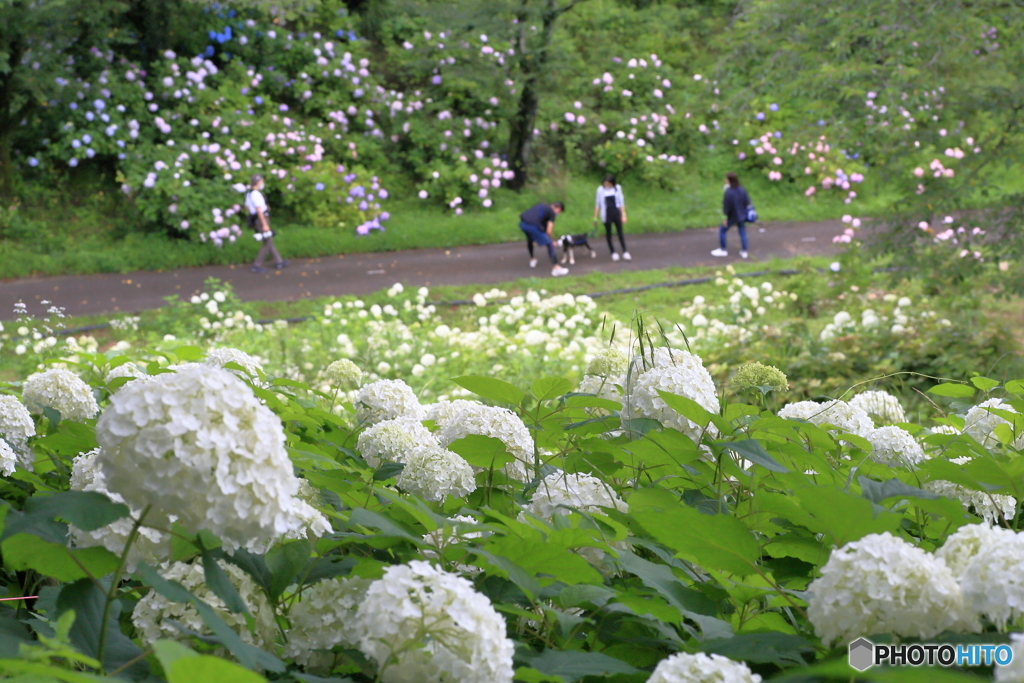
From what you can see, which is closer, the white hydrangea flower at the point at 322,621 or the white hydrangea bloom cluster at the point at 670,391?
the white hydrangea flower at the point at 322,621

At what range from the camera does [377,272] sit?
35.8 ft

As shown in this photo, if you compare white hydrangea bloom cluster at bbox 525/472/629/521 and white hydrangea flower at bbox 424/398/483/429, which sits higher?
white hydrangea flower at bbox 424/398/483/429

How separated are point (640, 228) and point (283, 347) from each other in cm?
803

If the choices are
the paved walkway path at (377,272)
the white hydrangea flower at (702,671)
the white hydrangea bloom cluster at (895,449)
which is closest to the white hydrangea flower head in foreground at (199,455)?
the white hydrangea flower at (702,671)

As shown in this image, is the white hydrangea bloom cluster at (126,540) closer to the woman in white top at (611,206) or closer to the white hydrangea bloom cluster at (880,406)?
the white hydrangea bloom cluster at (880,406)

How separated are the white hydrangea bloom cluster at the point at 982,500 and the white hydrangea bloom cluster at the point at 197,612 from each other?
1.06 m

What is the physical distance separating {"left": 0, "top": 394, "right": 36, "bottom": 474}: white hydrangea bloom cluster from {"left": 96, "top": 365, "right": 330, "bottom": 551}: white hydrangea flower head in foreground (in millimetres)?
1039

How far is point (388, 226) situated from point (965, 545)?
12.3 metres

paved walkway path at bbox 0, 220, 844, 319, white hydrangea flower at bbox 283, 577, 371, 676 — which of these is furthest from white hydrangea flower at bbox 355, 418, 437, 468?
paved walkway path at bbox 0, 220, 844, 319

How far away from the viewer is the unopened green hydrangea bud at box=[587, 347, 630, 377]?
193cm

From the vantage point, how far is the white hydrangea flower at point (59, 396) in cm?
192

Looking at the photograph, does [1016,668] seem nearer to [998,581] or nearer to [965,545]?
[998,581]

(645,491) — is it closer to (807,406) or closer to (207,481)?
(207,481)

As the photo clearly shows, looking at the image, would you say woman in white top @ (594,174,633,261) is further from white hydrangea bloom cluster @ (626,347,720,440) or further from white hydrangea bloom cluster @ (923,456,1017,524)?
white hydrangea bloom cluster @ (923,456,1017,524)
